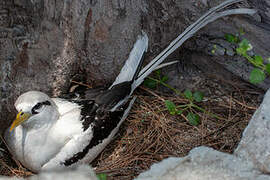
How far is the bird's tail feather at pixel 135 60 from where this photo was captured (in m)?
3.93

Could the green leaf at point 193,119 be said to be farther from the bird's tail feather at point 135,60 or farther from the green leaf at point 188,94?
the bird's tail feather at point 135,60

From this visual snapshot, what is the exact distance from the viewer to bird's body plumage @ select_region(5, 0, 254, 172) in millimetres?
3373

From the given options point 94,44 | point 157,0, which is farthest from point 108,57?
point 157,0

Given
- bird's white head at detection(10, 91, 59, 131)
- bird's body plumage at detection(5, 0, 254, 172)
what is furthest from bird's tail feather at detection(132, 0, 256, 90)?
bird's white head at detection(10, 91, 59, 131)

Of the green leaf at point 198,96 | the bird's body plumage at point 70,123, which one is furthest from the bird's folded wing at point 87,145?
the green leaf at point 198,96

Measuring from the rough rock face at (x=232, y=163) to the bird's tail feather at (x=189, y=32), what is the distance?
43.5 inches

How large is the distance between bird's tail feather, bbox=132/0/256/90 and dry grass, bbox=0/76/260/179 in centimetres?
32

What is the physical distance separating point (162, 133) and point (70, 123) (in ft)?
3.26

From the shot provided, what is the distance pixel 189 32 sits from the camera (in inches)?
148

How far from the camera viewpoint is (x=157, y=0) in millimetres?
3832

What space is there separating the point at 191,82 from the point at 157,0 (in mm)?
1099

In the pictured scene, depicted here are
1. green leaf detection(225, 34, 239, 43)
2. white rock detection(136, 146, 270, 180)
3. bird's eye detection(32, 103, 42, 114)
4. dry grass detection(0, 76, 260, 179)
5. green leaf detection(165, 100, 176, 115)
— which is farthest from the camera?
green leaf detection(165, 100, 176, 115)

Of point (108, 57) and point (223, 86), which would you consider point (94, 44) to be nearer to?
point (108, 57)

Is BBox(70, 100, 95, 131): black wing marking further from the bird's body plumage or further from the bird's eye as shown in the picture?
the bird's eye
